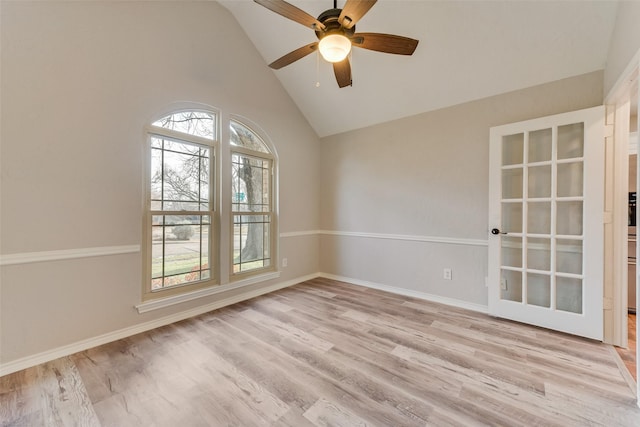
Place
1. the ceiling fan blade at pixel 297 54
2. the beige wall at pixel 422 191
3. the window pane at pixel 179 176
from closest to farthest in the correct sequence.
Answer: the ceiling fan blade at pixel 297 54, the window pane at pixel 179 176, the beige wall at pixel 422 191

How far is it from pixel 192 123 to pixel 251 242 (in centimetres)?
167

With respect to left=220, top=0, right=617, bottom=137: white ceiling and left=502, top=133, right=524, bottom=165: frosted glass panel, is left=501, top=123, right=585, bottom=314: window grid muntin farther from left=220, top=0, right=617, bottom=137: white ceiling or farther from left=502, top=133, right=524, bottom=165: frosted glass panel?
left=220, top=0, right=617, bottom=137: white ceiling

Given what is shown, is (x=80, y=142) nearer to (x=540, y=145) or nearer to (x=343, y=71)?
(x=343, y=71)

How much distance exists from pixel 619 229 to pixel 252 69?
14.0 ft

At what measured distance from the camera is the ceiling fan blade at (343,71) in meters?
2.19

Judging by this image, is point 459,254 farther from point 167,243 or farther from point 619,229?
point 167,243

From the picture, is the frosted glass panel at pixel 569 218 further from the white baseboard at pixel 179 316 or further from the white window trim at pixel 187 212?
the white window trim at pixel 187 212

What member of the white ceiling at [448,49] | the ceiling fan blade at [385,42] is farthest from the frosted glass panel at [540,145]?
the ceiling fan blade at [385,42]

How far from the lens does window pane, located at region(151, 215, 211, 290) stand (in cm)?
264

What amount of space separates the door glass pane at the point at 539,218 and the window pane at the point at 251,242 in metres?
3.18

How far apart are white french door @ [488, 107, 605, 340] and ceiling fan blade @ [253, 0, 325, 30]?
2200mm

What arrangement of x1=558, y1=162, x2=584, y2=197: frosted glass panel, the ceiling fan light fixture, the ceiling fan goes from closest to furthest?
the ceiling fan < the ceiling fan light fixture < x1=558, y1=162, x2=584, y2=197: frosted glass panel

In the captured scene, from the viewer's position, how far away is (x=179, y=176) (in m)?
2.81

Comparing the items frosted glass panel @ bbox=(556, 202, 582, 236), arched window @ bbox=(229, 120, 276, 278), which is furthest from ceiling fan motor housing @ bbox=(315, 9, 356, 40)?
frosted glass panel @ bbox=(556, 202, 582, 236)
